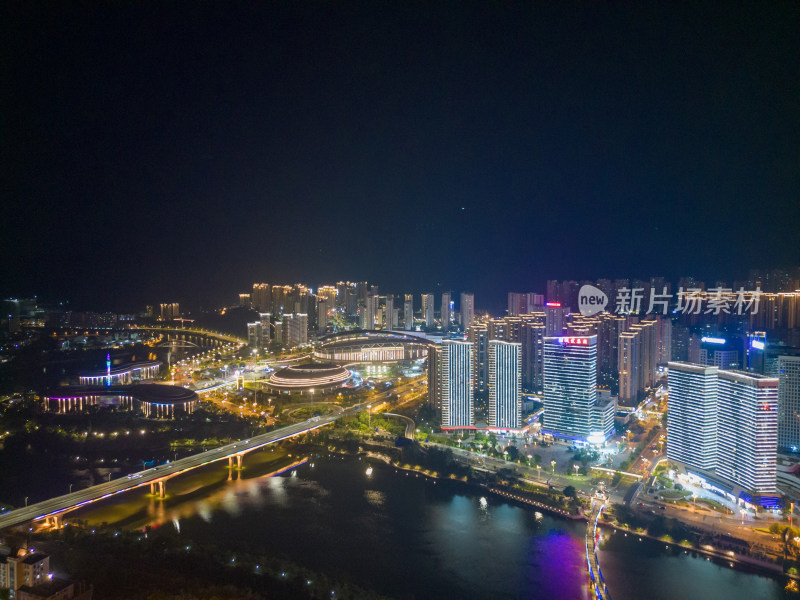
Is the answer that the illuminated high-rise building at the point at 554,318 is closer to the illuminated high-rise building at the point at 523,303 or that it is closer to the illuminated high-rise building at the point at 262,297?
the illuminated high-rise building at the point at 523,303

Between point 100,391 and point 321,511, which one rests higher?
point 100,391

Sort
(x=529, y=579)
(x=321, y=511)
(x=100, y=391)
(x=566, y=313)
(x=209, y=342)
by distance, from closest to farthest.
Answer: (x=529, y=579), (x=321, y=511), (x=100, y=391), (x=566, y=313), (x=209, y=342)

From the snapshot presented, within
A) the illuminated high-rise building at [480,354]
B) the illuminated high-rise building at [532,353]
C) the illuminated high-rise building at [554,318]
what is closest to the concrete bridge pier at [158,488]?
the illuminated high-rise building at [480,354]

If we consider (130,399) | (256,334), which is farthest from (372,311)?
(130,399)

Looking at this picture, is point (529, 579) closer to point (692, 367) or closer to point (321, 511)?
point (321, 511)

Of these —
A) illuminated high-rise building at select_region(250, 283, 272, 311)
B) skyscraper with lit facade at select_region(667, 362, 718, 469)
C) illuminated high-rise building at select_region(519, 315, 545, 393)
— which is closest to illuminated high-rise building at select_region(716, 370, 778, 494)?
skyscraper with lit facade at select_region(667, 362, 718, 469)

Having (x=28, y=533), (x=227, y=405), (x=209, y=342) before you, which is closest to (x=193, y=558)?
(x=28, y=533)
